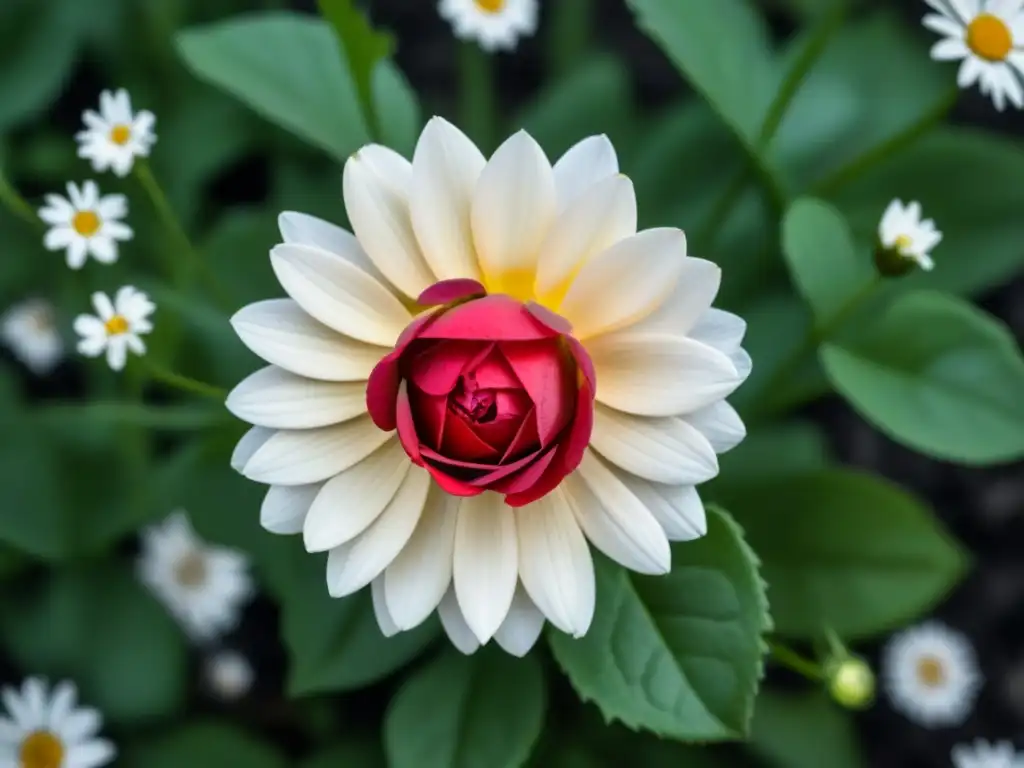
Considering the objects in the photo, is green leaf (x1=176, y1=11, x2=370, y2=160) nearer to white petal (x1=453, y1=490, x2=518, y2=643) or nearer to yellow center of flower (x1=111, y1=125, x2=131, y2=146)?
yellow center of flower (x1=111, y1=125, x2=131, y2=146)

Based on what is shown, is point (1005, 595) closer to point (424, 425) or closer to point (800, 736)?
point (800, 736)

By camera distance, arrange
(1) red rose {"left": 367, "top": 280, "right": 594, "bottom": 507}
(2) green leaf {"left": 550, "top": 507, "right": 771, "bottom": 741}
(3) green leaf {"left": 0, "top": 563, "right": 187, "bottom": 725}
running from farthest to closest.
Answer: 1. (3) green leaf {"left": 0, "top": 563, "right": 187, "bottom": 725}
2. (2) green leaf {"left": 550, "top": 507, "right": 771, "bottom": 741}
3. (1) red rose {"left": 367, "top": 280, "right": 594, "bottom": 507}

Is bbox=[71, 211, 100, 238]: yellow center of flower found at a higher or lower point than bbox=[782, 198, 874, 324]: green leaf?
higher

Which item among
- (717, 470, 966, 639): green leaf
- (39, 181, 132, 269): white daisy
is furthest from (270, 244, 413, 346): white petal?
(717, 470, 966, 639): green leaf

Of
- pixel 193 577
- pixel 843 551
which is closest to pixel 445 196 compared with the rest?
pixel 843 551

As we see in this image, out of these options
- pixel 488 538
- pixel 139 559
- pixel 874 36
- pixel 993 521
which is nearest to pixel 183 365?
pixel 139 559

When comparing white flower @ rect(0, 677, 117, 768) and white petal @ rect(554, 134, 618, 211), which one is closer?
white petal @ rect(554, 134, 618, 211)

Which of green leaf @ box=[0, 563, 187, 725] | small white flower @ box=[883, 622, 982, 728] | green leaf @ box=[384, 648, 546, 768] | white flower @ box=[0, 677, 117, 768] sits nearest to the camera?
green leaf @ box=[384, 648, 546, 768]
